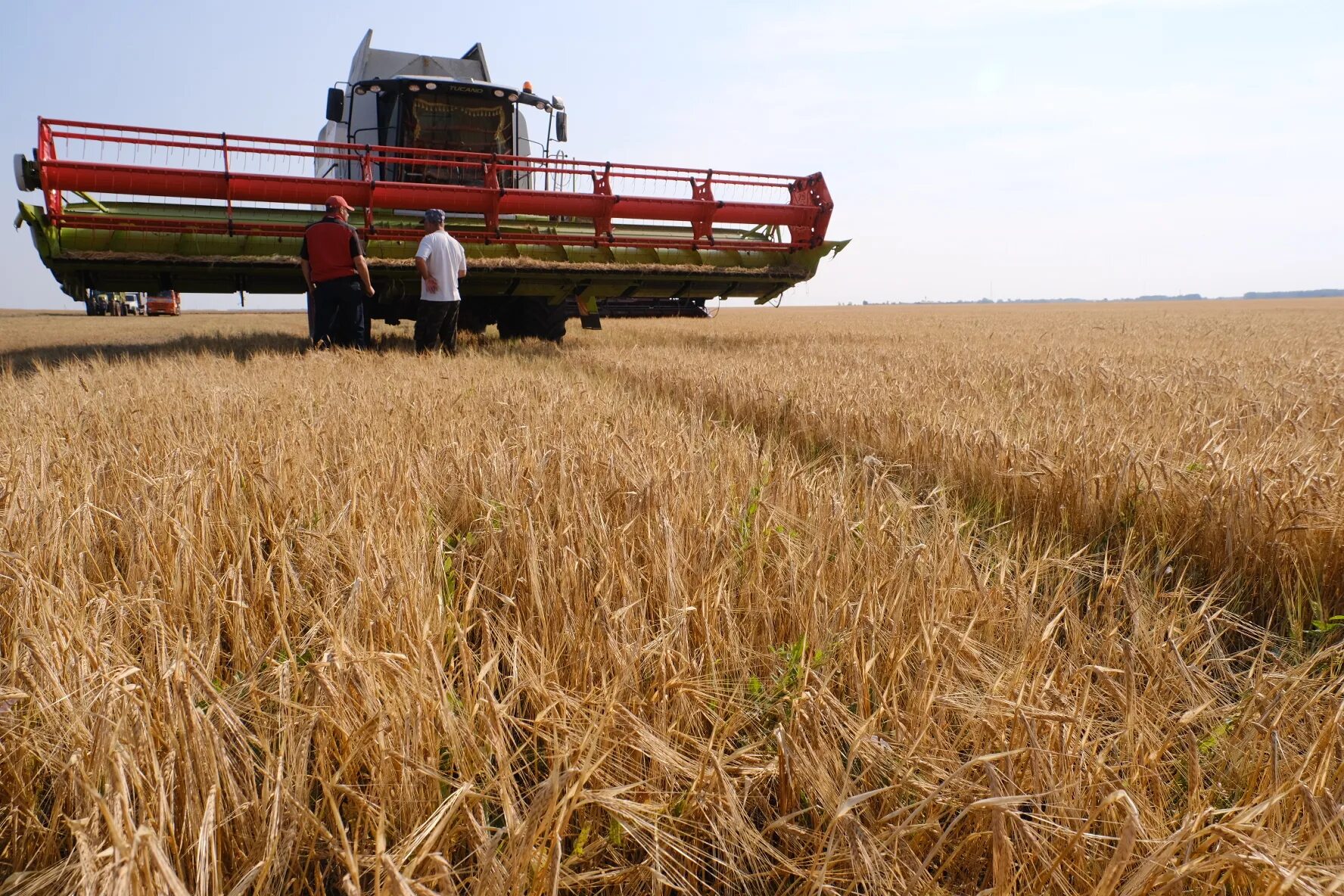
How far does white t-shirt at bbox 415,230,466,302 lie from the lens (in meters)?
7.81

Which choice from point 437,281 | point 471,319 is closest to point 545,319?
point 471,319

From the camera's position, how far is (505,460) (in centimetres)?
277

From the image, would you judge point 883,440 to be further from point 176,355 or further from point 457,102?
point 457,102

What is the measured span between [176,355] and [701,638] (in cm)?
820

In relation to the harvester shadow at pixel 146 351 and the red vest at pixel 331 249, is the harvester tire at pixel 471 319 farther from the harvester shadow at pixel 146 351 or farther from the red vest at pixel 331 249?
the red vest at pixel 331 249

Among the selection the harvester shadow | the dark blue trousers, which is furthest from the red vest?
the harvester shadow

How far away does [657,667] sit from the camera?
1456 millimetres

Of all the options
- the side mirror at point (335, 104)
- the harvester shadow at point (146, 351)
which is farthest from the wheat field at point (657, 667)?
the side mirror at point (335, 104)

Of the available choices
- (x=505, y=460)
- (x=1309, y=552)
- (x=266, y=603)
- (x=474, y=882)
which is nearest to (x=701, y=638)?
(x=474, y=882)

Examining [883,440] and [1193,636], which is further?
[883,440]

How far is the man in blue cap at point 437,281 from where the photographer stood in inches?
308

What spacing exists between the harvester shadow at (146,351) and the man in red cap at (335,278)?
468mm

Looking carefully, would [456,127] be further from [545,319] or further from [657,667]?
[657,667]

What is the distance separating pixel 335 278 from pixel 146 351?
3.54 meters
